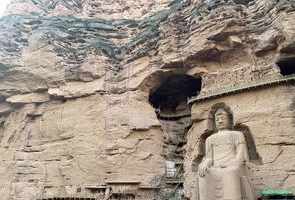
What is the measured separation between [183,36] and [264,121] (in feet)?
17.2

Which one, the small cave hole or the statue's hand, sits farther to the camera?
the small cave hole

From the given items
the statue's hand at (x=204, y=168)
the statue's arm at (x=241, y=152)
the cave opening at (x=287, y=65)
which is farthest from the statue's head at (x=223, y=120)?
the cave opening at (x=287, y=65)

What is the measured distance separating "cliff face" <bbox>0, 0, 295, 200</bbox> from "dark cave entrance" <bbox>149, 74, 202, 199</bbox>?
2.3 inches

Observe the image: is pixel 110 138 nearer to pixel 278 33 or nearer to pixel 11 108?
pixel 11 108

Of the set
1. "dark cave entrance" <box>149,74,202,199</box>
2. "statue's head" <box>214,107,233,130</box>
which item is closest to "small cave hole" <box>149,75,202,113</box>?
"dark cave entrance" <box>149,74,202,199</box>

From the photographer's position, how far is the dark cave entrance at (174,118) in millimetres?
14477

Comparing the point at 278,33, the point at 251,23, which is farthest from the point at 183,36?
the point at 278,33

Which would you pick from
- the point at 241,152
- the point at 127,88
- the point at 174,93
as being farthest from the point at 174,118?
the point at 241,152

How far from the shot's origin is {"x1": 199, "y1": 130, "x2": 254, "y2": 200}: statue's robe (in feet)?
24.2

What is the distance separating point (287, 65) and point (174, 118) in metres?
5.59

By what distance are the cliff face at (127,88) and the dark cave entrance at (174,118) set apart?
0.06 m

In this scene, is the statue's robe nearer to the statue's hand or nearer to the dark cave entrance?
the statue's hand

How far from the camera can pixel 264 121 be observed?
1119 cm

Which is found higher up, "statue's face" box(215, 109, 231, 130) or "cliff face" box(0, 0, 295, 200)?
"cliff face" box(0, 0, 295, 200)
